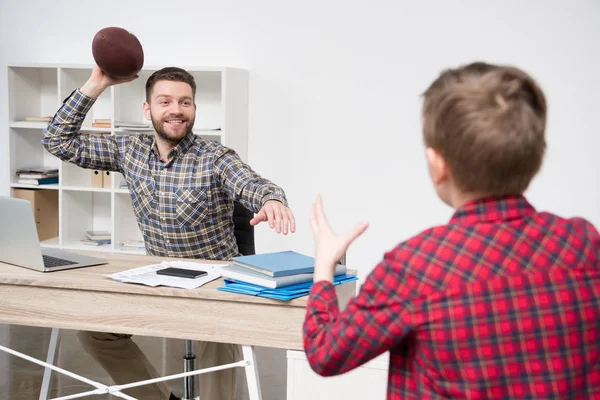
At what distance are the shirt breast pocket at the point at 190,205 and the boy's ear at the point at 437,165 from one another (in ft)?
6.68

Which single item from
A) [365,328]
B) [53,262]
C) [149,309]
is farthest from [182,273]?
[365,328]

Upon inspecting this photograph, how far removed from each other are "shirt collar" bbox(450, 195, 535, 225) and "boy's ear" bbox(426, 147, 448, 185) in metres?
0.06

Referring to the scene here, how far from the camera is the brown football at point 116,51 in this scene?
2787 mm

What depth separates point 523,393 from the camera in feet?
3.77

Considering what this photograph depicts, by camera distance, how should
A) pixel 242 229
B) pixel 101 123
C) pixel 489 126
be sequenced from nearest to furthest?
pixel 489 126, pixel 242 229, pixel 101 123

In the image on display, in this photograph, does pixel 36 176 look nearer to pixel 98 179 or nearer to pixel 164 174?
pixel 98 179

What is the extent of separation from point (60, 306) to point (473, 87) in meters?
1.69

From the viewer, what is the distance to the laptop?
8.04 ft

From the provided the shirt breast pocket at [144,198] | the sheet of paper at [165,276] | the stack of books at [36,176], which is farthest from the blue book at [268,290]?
the stack of books at [36,176]

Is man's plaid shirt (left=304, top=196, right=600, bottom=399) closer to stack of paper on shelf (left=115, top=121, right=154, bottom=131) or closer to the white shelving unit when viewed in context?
the white shelving unit

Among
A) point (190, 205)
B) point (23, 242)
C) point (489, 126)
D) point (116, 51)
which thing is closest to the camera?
point (489, 126)

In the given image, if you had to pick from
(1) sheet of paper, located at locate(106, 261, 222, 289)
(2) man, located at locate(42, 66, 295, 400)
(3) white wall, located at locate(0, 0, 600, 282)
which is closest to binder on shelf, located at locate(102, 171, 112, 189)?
(3) white wall, located at locate(0, 0, 600, 282)

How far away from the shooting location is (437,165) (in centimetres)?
120

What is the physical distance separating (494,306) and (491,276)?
5 cm
